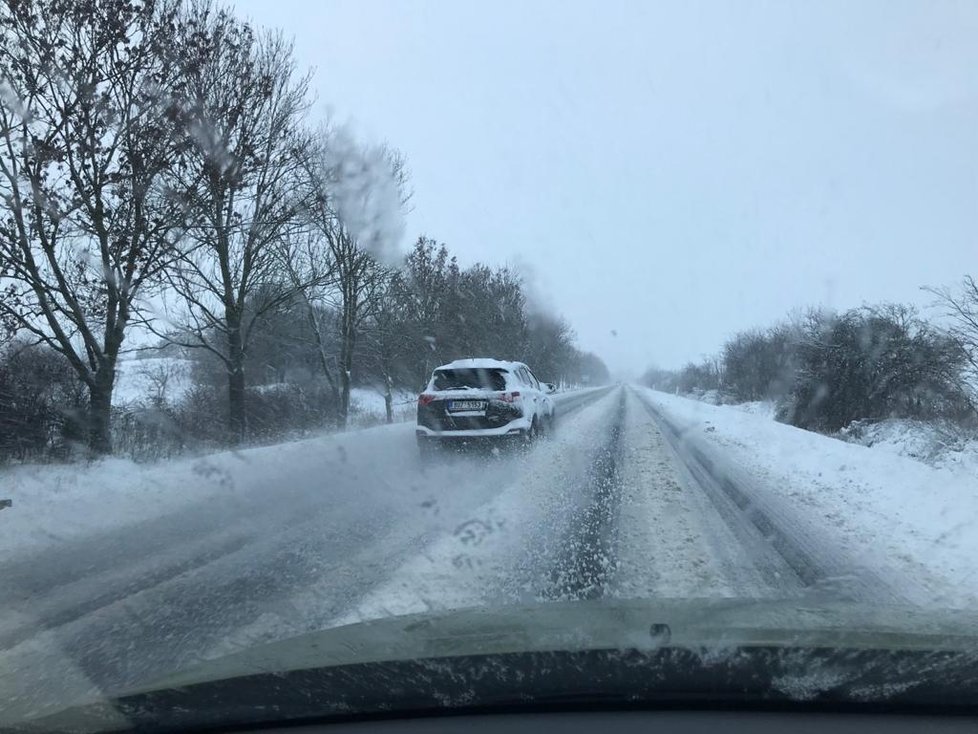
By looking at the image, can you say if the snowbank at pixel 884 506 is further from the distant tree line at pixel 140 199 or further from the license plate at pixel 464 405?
the distant tree line at pixel 140 199

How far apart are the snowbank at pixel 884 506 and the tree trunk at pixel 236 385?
1057 centimetres

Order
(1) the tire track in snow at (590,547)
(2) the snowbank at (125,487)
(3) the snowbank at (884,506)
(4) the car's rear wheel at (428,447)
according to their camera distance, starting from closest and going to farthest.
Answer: (1) the tire track in snow at (590,547) < (3) the snowbank at (884,506) < (2) the snowbank at (125,487) < (4) the car's rear wheel at (428,447)

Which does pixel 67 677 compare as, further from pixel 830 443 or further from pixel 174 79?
pixel 830 443

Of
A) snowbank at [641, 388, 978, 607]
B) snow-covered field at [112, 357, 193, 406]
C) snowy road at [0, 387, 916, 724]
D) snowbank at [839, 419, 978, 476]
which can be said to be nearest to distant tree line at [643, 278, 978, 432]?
snowbank at [839, 419, 978, 476]

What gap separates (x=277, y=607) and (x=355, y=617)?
64cm

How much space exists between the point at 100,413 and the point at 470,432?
6372 millimetres

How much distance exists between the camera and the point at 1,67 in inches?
456

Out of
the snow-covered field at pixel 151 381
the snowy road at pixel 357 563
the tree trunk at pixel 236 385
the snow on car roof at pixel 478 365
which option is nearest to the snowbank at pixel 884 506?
the snowy road at pixel 357 563

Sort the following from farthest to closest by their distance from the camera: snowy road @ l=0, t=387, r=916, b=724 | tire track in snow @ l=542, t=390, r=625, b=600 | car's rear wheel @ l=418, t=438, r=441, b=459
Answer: car's rear wheel @ l=418, t=438, r=441, b=459, tire track in snow @ l=542, t=390, r=625, b=600, snowy road @ l=0, t=387, r=916, b=724

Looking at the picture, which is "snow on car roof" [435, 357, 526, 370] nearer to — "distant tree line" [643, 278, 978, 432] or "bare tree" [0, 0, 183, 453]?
"bare tree" [0, 0, 183, 453]

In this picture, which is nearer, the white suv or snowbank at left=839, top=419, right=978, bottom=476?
snowbank at left=839, top=419, right=978, bottom=476

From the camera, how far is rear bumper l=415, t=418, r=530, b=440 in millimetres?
13461

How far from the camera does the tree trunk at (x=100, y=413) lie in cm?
1316

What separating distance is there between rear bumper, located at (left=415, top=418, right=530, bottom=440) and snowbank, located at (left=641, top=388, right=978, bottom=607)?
12.5 ft
